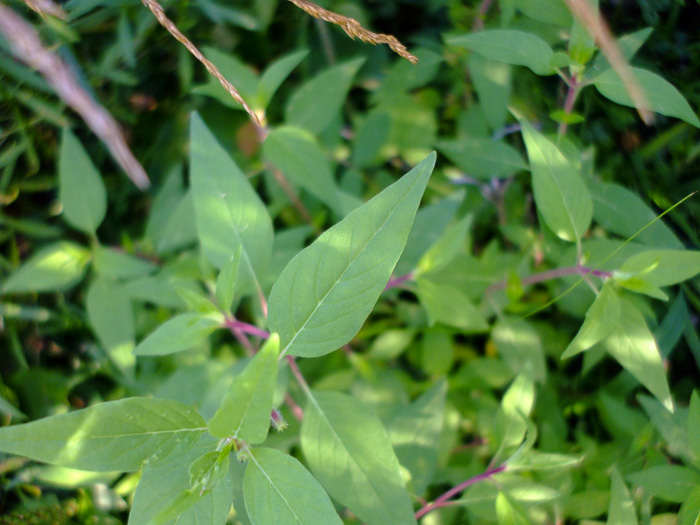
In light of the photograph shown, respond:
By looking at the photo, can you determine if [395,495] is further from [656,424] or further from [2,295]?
[2,295]

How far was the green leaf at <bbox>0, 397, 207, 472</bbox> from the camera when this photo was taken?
23.1 inches

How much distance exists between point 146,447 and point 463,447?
33.6 inches

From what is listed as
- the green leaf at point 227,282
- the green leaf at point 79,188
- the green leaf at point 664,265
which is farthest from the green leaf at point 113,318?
the green leaf at point 664,265

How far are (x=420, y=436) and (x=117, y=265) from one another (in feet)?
2.68

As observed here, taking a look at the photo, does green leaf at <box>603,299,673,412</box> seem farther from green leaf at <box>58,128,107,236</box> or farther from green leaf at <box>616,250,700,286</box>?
green leaf at <box>58,128,107,236</box>

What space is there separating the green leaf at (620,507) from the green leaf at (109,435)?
0.69 metres

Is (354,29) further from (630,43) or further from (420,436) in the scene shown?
(420,436)

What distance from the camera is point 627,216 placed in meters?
0.91

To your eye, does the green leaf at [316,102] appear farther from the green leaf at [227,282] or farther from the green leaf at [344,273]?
the green leaf at [344,273]

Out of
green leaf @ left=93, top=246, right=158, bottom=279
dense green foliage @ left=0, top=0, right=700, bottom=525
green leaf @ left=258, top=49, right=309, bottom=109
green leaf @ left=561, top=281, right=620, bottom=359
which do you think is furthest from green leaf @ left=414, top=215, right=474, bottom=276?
green leaf @ left=93, top=246, right=158, bottom=279

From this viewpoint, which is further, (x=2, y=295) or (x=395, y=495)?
(x=2, y=295)

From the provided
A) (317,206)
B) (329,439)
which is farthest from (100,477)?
(317,206)

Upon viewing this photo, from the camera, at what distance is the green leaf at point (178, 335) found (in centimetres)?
81

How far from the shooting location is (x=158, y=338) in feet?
Result: 2.68
